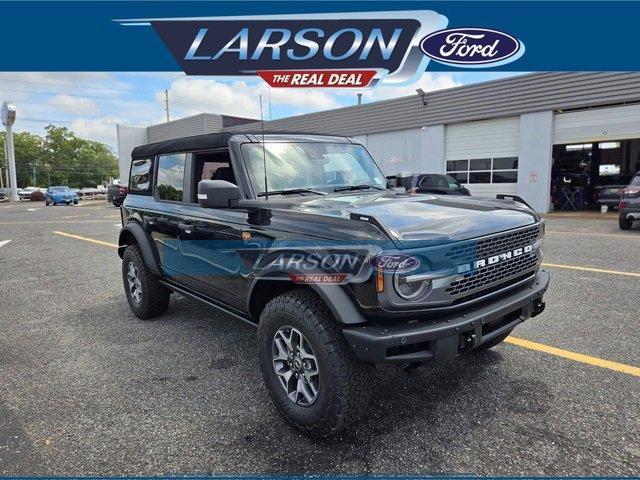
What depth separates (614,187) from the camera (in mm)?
17000

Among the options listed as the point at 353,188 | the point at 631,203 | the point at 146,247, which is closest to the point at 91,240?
the point at 146,247

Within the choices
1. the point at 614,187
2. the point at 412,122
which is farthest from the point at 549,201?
the point at 412,122

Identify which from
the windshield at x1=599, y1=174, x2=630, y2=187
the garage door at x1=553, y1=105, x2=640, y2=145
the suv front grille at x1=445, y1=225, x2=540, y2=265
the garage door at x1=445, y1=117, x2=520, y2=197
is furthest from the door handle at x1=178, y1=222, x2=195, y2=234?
the windshield at x1=599, y1=174, x2=630, y2=187

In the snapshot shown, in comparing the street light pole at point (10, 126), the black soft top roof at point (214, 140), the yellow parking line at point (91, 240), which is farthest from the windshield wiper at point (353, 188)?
the street light pole at point (10, 126)

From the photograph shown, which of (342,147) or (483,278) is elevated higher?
(342,147)

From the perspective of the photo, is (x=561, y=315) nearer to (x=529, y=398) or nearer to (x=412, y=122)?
(x=529, y=398)

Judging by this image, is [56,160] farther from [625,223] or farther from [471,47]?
[625,223]

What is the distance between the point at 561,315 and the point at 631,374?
55.3 inches

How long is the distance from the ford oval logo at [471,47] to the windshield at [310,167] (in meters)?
15.7

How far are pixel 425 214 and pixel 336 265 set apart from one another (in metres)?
0.71

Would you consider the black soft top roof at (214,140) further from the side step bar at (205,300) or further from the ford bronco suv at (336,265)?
the side step bar at (205,300)

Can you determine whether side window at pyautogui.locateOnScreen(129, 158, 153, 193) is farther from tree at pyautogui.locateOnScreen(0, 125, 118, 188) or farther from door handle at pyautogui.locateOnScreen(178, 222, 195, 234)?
tree at pyautogui.locateOnScreen(0, 125, 118, 188)

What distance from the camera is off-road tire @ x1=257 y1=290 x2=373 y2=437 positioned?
8.02 feet

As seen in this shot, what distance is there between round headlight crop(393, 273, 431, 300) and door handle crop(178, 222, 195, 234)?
6.81 ft
